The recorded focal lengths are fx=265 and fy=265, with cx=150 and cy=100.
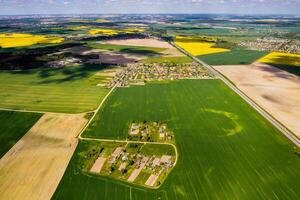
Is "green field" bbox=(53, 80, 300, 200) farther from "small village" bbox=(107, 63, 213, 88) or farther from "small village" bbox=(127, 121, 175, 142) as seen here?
"small village" bbox=(107, 63, 213, 88)

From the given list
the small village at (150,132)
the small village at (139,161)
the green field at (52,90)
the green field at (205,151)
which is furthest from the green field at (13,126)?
the small village at (150,132)

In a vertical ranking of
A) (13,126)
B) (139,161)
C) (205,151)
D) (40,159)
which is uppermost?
(205,151)

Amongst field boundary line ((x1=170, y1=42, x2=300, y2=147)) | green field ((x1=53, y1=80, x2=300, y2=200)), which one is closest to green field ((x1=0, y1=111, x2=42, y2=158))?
green field ((x1=53, y1=80, x2=300, y2=200))

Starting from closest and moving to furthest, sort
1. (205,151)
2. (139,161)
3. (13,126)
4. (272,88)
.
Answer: (139,161) → (205,151) → (13,126) → (272,88)

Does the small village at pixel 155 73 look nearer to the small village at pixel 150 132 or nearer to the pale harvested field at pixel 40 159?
the pale harvested field at pixel 40 159

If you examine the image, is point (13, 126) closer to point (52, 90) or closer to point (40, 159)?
point (40, 159)

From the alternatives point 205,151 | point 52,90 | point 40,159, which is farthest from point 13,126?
point 205,151
